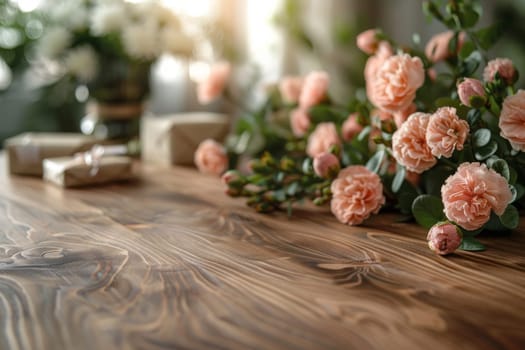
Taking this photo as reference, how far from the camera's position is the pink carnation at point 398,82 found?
0.89 metres

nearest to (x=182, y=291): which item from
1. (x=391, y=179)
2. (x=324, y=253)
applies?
(x=324, y=253)

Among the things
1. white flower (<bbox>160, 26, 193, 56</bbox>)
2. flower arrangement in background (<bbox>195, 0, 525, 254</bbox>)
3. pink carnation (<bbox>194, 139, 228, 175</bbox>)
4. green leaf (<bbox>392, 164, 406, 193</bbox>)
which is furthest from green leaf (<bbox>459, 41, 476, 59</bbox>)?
white flower (<bbox>160, 26, 193, 56</bbox>)

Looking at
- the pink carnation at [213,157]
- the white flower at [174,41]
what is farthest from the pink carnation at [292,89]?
the white flower at [174,41]

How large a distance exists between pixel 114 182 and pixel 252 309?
0.73 meters

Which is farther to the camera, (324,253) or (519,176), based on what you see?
(519,176)

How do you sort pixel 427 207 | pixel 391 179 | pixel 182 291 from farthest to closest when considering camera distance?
pixel 391 179
pixel 427 207
pixel 182 291

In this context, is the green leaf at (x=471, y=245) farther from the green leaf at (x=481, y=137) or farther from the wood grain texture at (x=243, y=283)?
the green leaf at (x=481, y=137)

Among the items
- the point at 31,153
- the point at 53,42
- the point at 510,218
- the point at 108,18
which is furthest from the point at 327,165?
the point at 53,42

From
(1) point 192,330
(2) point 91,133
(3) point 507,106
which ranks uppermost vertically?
(3) point 507,106

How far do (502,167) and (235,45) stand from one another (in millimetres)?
1293

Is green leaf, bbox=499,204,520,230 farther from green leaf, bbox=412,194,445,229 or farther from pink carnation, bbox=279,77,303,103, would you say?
pink carnation, bbox=279,77,303,103

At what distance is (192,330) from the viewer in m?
0.57

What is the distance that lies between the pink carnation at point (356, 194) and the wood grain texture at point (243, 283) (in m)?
0.02

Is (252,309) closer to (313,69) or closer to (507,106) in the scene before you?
(507,106)
